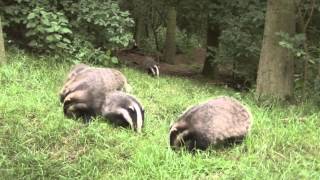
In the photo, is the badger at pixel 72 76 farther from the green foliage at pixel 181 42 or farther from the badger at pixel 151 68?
the green foliage at pixel 181 42

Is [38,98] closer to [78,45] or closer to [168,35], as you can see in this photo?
[78,45]

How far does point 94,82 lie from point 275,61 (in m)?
2.95

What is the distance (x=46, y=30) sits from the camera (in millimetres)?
8789

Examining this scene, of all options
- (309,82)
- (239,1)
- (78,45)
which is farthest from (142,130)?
(239,1)

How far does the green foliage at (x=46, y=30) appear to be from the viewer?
29.0 feet

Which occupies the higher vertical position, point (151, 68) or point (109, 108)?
point (109, 108)

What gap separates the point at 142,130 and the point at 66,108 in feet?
2.94

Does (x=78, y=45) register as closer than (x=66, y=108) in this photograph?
No

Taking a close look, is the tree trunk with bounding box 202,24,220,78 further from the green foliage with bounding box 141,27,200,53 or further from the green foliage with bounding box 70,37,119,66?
the green foliage with bounding box 141,27,200,53

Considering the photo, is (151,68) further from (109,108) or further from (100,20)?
(109,108)

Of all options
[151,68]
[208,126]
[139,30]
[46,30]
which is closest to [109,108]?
[208,126]

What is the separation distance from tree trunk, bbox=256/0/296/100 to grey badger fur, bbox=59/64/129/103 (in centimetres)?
225

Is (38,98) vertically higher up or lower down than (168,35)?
higher up

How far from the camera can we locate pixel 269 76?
779cm
